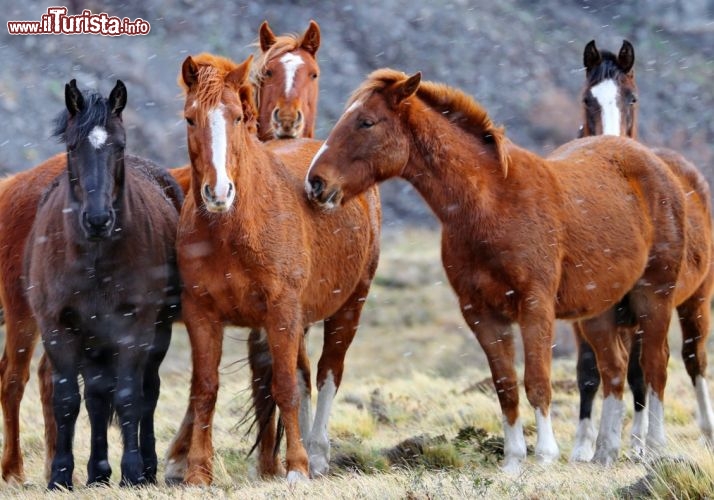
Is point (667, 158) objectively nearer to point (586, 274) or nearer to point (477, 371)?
point (586, 274)

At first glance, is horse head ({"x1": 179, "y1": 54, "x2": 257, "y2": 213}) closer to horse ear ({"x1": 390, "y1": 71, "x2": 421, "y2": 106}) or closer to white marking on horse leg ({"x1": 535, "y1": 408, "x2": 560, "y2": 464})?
horse ear ({"x1": 390, "y1": 71, "x2": 421, "y2": 106})

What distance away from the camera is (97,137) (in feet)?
23.3

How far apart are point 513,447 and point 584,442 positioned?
1.67 metres

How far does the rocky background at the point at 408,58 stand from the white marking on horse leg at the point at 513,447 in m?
29.0

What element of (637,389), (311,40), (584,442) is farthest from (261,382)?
(311,40)

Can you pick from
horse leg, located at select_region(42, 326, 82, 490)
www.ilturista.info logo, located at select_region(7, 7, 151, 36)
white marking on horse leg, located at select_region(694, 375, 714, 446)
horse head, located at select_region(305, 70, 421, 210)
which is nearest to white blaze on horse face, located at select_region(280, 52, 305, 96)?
horse head, located at select_region(305, 70, 421, 210)

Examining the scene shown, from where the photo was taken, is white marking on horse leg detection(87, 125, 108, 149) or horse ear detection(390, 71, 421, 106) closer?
white marking on horse leg detection(87, 125, 108, 149)

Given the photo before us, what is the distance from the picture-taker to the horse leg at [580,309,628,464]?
8.39 metres

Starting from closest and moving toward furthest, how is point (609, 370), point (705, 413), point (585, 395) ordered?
1. point (609, 370)
2. point (705, 413)
3. point (585, 395)

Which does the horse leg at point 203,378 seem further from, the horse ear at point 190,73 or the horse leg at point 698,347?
the horse leg at point 698,347

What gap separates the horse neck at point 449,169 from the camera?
24.3 feet

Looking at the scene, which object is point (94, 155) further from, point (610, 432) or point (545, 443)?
point (610, 432)

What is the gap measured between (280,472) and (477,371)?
888 cm

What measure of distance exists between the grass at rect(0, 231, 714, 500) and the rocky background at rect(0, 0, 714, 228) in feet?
54.0
